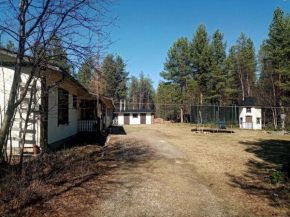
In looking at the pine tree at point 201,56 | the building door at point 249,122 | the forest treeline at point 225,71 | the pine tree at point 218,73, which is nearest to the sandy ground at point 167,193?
the forest treeline at point 225,71

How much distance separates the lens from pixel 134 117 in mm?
36844

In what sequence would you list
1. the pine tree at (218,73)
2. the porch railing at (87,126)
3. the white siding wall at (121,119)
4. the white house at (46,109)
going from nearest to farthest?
the white house at (46,109) → the porch railing at (87,126) → the pine tree at (218,73) → the white siding wall at (121,119)

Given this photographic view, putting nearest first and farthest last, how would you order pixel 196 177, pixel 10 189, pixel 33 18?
pixel 10 189, pixel 33 18, pixel 196 177

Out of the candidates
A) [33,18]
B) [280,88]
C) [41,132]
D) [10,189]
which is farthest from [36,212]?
[280,88]

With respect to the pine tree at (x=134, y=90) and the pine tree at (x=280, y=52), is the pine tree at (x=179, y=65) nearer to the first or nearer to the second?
the pine tree at (x=280, y=52)

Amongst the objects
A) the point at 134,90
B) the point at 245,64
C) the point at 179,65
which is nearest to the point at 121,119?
the point at 179,65

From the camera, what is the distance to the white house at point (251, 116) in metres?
26.6

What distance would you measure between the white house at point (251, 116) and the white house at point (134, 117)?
15696 millimetres

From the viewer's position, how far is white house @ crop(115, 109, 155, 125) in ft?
120

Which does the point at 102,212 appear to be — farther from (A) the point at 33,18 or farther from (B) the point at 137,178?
(A) the point at 33,18

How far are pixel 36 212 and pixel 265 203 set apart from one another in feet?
13.6

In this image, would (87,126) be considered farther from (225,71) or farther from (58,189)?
(225,71)

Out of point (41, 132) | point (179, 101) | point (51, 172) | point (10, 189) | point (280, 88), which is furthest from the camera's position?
point (179, 101)

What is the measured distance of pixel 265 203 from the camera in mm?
3934
